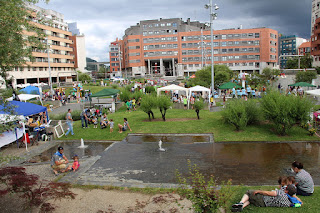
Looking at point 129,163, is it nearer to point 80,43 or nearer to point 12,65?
point 12,65

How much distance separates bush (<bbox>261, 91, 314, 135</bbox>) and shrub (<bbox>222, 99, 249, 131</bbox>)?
4.08 feet

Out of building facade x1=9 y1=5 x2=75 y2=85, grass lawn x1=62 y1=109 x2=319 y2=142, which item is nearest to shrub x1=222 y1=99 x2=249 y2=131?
grass lawn x1=62 y1=109 x2=319 y2=142

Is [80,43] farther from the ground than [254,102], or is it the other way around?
[80,43]

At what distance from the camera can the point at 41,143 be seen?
1453cm

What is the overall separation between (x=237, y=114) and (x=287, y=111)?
261cm

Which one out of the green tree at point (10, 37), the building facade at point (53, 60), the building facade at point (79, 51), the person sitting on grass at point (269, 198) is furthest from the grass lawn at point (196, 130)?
the building facade at point (79, 51)

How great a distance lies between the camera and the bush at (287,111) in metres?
13.2

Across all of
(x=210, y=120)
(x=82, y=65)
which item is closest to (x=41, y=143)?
(x=210, y=120)

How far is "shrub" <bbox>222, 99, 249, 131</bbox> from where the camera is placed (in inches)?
563

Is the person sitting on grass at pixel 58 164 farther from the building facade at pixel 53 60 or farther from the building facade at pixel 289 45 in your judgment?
the building facade at pixel 289 45

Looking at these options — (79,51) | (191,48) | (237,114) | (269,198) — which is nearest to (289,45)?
(191,48)

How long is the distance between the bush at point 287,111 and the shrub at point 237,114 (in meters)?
1.24

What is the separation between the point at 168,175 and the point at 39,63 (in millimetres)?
61777

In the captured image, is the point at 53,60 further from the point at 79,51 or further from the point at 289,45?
the point at 289,45
